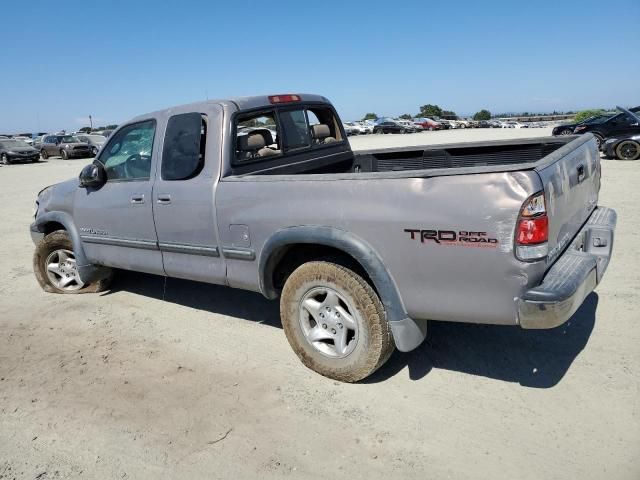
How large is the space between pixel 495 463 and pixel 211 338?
2.48m

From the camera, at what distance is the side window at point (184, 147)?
384cm

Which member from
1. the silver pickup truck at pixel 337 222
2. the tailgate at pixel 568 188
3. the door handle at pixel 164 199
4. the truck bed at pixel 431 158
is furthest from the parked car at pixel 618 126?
the door handle at pixel 164 199

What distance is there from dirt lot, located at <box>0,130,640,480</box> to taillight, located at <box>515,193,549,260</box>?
1021mm

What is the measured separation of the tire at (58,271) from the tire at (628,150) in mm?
14024

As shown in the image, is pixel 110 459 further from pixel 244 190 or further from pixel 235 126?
pixel 235 126

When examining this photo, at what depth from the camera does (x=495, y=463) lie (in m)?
2.47

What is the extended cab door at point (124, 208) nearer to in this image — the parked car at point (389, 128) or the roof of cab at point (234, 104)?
the roof of cab at point (234, 104)

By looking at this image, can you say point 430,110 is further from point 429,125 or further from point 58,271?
point 58,271

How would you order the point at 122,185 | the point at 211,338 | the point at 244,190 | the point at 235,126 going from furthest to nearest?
1. the point at 122,185
2. the point at 211,338
3. the point at 235,126
4. the point at 244,190

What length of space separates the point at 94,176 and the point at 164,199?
1018 mm

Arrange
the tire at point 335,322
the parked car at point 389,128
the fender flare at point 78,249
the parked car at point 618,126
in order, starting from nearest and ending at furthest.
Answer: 1. the tire at point 335,322
2. the fender flare at point 78,249
3. the parked car at point 618,126
4. the parked car at point 389,128

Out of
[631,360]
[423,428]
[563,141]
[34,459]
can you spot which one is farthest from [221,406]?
[563,141]

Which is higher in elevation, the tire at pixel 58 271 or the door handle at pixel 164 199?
the door handle at pixel 164 199

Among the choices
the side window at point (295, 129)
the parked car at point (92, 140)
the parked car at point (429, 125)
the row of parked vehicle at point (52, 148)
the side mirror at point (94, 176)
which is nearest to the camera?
the side window at point (295, 129)
